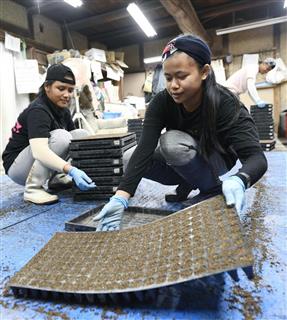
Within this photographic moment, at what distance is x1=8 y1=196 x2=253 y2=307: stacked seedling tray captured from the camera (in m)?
0.53

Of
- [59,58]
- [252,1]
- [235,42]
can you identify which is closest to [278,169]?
[59,58]

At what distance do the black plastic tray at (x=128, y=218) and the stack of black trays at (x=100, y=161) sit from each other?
29cm

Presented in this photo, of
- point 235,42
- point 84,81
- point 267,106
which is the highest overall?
point 235,42

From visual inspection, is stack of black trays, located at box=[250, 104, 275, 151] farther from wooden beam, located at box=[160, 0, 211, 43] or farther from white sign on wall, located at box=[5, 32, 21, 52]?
white sign on wall, located at box=[5, 32, 21, 52]

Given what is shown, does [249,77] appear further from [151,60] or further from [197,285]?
[151,60]

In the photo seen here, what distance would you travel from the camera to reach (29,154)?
1.50 meters

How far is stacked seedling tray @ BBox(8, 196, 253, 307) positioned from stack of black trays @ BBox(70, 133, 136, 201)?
70 cm

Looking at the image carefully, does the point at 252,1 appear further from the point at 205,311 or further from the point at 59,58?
the point at 205,311

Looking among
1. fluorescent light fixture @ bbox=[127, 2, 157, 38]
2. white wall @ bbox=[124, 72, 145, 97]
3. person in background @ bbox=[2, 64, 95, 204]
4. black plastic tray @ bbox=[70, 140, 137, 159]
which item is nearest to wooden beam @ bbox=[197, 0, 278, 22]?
fluorescent light fixture @ bbox=[127, 2, 157, 38]

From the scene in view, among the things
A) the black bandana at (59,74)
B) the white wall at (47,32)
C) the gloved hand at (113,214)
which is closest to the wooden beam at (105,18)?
the white wall at (47,32)

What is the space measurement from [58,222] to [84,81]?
9.97ft

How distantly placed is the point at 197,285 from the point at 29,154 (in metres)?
1.19

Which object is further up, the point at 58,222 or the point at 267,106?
the point at 267,106

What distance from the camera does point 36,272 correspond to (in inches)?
26.2
